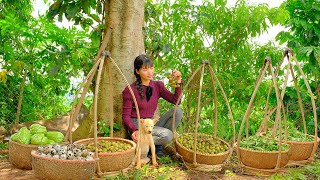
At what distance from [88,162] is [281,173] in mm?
2250

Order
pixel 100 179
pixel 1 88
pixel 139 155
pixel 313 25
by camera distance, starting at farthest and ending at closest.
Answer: pixel 1 88 → pixel 313 25 → pixel 139 155 → pixel 100 179

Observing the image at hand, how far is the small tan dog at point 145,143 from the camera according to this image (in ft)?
14.0

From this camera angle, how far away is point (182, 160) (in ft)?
15.3

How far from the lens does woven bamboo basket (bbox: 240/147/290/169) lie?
4.23 m

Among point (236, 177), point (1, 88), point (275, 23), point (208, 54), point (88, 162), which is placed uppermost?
point (275, 23)

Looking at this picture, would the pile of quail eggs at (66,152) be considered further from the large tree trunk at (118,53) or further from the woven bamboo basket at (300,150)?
the woven bamboo basket at (300,150)

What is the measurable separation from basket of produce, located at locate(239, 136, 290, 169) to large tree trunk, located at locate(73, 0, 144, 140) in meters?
1.50

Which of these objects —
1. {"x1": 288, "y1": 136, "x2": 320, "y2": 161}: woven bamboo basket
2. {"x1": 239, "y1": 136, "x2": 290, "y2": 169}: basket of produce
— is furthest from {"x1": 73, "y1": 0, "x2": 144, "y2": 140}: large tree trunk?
{"x1": 288, "y1": 136, "x2": 320, "y2": 161}: woven bamboo basket

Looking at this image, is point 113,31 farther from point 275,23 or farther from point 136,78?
point 275,23

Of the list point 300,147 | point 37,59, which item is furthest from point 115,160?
point 37,59

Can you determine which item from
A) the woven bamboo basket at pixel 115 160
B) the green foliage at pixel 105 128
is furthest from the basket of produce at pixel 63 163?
the green foliage at pixel 105 128

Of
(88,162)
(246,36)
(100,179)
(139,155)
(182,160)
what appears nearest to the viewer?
(88,162)

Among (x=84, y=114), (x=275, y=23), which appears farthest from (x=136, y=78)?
(x=275, y=23)

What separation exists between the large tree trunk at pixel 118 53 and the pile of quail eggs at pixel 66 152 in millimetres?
1199
